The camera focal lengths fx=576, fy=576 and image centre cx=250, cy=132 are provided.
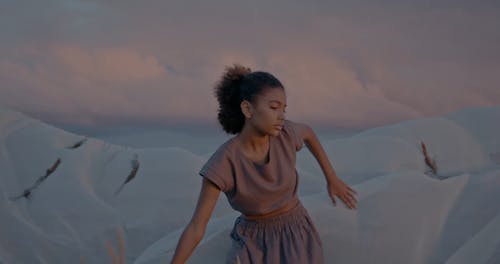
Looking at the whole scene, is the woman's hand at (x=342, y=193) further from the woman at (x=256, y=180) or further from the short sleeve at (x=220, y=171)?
the short sleeve at (x=220, y=171)

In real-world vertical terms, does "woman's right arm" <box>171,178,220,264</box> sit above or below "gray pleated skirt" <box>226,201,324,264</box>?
above

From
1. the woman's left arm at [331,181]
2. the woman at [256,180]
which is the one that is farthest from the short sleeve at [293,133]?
the woman's left arm at [331,181]

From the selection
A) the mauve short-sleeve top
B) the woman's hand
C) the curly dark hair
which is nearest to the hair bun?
the curly dark hair

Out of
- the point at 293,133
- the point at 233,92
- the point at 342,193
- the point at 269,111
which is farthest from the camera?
the point at 342,193

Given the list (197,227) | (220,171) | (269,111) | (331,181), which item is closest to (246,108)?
Answer: (269,111)

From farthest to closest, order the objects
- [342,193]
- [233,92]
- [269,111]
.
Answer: [342,193] < [233,92] < [269,111]

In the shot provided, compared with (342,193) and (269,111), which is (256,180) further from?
(342,193)

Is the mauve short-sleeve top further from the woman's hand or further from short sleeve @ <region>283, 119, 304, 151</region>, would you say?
the woman's hand

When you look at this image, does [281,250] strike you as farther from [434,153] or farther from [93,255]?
[434,153]

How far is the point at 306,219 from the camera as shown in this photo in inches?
89.7

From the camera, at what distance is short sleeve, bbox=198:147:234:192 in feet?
6.75

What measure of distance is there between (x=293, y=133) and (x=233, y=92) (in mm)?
321

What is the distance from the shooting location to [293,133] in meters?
2.31

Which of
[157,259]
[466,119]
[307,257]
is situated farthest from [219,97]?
[466,119]
